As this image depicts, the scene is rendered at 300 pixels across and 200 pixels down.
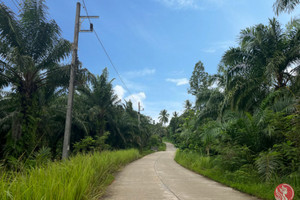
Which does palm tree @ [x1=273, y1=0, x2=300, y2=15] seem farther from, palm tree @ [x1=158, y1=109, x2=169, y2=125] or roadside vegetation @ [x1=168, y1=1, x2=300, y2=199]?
palm tree @ [x1=158, y1=109, x2=169, y2=125]

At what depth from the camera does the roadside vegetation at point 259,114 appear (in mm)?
7465

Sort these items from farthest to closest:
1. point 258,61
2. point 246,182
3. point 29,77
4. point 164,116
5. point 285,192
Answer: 1. point 164,116
2. point 258,61
3. point 29,77
4. point 246,182
5. point 285,192

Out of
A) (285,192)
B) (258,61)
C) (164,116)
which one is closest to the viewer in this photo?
(285,192)

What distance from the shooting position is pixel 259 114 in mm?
9305

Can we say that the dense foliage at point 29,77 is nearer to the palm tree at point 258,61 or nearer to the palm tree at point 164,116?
the palm tree at point 258,61

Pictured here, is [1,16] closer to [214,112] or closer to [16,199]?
A: [16,199]

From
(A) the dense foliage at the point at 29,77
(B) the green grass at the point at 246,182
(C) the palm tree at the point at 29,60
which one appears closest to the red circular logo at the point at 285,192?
(B) the green grass at the point at 246,182

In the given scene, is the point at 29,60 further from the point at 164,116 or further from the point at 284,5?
the point at 164,116

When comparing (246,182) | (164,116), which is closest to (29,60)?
(246,182)

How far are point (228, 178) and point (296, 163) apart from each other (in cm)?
274

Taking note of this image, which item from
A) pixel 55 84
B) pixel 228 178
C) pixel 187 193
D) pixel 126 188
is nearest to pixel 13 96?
pixel 55 84

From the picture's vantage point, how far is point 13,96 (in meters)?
11.6

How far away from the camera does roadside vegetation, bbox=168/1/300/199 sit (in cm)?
746

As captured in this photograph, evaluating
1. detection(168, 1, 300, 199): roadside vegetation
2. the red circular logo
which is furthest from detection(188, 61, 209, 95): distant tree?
the red circular logo
